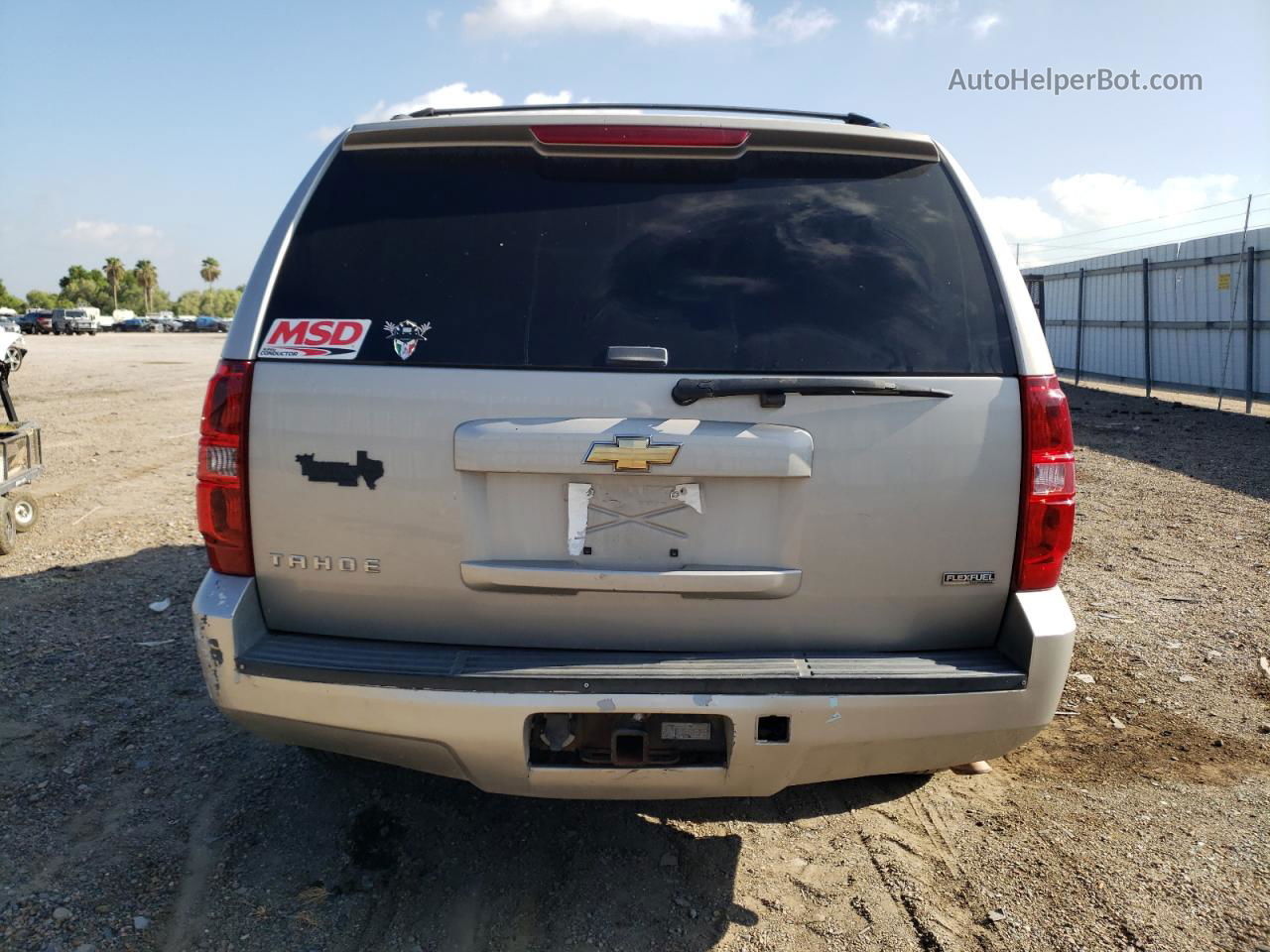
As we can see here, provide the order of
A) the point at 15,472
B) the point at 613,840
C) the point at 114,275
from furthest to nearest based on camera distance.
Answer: the point at 114,275
the point at 15,472
the point at 613,840

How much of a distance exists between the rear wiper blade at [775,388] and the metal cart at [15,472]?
6.08m

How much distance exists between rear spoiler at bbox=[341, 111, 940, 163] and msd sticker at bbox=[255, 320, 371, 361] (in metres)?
0.60

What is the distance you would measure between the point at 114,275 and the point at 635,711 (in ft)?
430

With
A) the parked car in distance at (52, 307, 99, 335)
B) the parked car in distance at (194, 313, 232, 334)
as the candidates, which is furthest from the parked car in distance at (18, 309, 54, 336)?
the parked car in distance at (194, 313, 232, 334)

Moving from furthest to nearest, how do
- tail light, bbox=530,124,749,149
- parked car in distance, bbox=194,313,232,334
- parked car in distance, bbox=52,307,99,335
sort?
parked car in distance, bbox=194,313,232,334, parked car in distance, bbox=52,307,99,335, tail light, bbox=530,124,749,149

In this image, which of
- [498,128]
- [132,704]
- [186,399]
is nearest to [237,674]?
[498,128]

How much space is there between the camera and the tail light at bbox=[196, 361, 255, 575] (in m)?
2.50

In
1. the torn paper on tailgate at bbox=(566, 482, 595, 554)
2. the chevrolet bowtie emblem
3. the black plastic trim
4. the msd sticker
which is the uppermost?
the msd sticker

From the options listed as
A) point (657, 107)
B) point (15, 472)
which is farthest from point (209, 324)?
point (657, 107)

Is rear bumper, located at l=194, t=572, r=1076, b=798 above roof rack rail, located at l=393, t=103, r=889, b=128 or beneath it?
beneath

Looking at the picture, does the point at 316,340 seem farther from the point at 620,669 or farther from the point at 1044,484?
the point at 1044,484

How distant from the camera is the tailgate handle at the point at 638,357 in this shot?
2.45m

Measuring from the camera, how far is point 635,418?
2410 millimetres

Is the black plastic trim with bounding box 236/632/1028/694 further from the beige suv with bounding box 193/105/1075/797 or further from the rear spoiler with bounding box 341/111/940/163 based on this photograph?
the rear spoiler with bounding box 341/111/940/163
